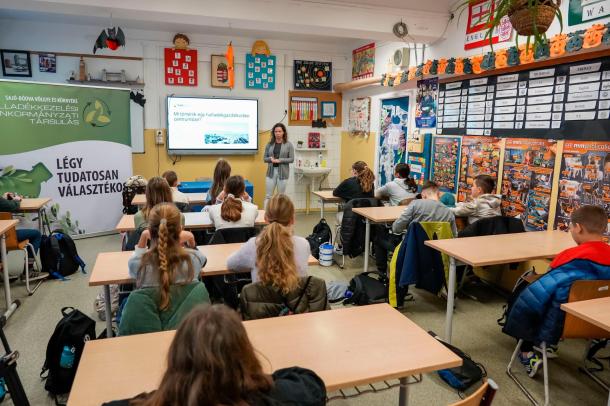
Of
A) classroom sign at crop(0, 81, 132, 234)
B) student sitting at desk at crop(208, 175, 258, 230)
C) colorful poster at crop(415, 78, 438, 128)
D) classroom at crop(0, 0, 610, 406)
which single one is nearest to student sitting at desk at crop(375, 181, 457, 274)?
classroom at crop(0, 0, 610, 406)

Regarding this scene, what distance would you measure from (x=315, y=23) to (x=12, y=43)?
4.53 meters

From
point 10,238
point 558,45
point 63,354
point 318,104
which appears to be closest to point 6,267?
point 10,238

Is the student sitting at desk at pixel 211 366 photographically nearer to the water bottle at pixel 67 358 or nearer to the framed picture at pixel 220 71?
the water bottle at pixel 67 358

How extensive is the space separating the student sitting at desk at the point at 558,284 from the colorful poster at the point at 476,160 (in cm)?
199

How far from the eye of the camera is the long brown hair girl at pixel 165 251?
1.83m

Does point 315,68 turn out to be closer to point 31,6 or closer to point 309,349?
point 31,6

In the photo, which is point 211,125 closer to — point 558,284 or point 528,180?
point 528,180

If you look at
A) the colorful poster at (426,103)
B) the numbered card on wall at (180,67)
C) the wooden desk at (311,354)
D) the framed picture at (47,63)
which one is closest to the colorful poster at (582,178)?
the colorful poster at (426,103)

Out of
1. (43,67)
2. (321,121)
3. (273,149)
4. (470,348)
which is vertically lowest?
(470,348)

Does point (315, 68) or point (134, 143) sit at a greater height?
point (315, 68)

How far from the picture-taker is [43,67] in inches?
247

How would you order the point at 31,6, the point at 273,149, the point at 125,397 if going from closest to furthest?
the point at 125,397, the point at 31,6, the point at 273,149

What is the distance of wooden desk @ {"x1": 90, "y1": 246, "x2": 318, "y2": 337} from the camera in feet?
7.41

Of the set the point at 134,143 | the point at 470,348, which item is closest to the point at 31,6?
the point at 134,143
